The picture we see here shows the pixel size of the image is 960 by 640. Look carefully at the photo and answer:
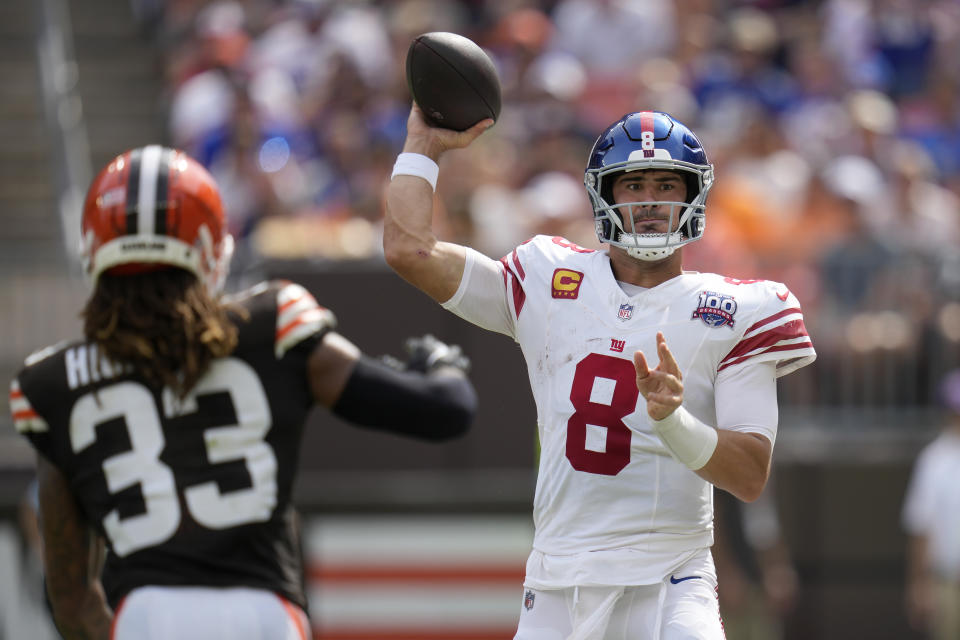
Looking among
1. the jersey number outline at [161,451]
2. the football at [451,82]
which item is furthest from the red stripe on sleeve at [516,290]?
the jersey number outline at [161,451]

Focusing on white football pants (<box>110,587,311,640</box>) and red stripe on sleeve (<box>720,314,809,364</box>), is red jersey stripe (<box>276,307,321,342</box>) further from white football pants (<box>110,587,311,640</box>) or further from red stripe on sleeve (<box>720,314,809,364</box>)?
red stripe on sleeve (<box>720,314,809,364</box>)

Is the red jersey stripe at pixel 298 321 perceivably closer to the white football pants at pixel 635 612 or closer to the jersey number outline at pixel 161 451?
the jersey number outline at pixel 161 451

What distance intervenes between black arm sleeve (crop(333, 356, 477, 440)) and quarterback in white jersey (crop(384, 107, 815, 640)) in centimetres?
22

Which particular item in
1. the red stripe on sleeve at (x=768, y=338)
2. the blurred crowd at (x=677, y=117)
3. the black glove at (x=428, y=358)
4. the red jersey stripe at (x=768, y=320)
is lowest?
the black glove at (x=428, y=358)

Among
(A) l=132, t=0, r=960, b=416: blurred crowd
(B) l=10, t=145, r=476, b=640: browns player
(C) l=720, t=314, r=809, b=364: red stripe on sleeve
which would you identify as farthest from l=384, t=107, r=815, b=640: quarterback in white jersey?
(A) l=132, t=0, r=960, b=416: blurred crowd

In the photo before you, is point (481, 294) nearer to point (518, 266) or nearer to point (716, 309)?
point (518, 266)

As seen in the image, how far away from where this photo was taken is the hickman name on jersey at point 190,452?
12.0ft

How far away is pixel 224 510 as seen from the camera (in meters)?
3.67

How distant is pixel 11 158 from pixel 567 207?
434cm

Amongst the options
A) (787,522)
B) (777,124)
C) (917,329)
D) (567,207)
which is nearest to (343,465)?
(567,207)

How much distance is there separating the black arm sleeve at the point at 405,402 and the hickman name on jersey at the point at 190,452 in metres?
0.15

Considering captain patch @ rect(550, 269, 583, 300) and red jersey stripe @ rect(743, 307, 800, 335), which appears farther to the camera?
captain patch @ rect(550, 269, 583, 300)

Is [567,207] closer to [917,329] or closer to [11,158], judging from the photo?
[917,329]

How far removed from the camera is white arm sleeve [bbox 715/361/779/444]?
373 cm
